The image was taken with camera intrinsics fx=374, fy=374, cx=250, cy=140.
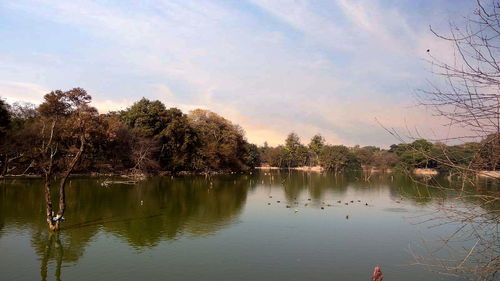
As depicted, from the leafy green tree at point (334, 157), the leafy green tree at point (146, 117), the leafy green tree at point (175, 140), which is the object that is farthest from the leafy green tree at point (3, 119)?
the leafy green tree at point (334, 157)

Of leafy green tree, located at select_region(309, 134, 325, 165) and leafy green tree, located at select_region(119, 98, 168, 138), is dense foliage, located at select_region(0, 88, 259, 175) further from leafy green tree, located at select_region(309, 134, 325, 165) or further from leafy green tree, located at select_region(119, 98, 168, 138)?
leafy green tree, located at select_region(309, 134, 325, 165)

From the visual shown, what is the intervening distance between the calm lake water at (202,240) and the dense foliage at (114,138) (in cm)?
990

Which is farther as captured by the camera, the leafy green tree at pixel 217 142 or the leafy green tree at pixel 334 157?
the leafy green tree at pixel 334 157

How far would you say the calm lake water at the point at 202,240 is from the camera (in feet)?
41.7

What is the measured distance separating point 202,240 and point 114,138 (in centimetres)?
3256

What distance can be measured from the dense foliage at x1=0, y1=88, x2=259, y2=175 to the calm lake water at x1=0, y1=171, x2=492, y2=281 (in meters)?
9.90

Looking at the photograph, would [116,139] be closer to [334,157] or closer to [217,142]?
[217,142]

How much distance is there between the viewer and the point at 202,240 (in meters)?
17.2

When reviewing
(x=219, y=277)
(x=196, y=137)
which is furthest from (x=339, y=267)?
(x=196, y=137)

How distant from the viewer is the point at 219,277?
12.3 m

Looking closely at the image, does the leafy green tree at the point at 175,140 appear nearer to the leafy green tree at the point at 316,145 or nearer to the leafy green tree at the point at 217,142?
the leafy green tree at the point at 217,142

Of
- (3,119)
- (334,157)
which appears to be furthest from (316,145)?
(3,119)

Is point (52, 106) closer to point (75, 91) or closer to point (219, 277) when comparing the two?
point (75, 91)

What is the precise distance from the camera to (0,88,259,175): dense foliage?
124 feet
